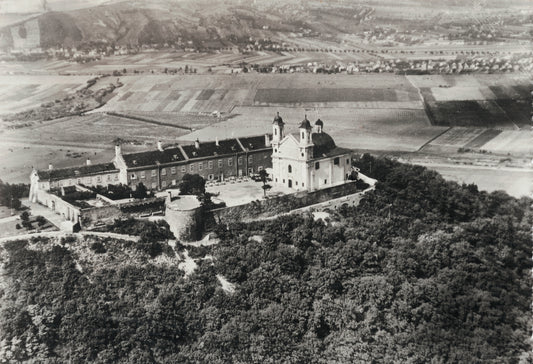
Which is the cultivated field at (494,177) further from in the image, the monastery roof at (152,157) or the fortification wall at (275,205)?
the monastery roof at (152,157)

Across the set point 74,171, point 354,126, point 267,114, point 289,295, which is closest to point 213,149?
point 74,171

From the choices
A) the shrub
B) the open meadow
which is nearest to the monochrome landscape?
the shrub

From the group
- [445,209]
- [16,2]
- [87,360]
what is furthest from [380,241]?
[16,2]

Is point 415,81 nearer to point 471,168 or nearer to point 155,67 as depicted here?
point 471,168

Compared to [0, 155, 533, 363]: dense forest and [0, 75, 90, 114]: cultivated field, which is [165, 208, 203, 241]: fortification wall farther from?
[0, 75, 90, 114]: cultivated field

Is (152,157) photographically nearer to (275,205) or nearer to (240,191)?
(240,191)

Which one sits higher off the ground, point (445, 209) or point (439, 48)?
point (439, 48)

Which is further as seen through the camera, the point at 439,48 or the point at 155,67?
the point at 155,67
